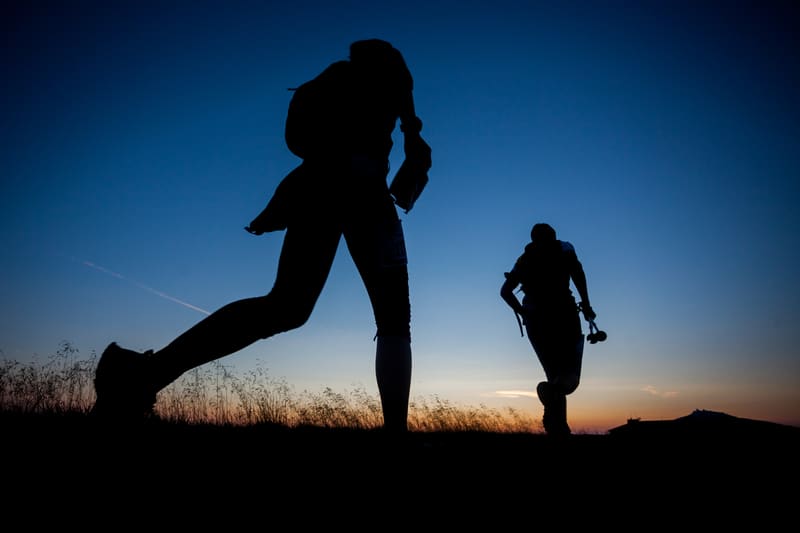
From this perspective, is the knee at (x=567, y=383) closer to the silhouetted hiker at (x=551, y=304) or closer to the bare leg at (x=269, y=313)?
the silhouetted hiker at (x=551, y=304)

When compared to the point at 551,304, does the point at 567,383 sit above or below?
below

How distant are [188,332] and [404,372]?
1037mm

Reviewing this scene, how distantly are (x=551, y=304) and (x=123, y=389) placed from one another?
4256mm

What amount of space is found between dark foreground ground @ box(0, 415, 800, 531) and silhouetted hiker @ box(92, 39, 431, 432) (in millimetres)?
295

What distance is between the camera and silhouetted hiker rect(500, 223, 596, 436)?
5012 mm

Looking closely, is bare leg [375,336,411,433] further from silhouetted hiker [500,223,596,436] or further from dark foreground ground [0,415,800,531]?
silhouetted hiker [500,223,596,436]

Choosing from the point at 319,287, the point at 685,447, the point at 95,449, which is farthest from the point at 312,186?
the point at 685,447

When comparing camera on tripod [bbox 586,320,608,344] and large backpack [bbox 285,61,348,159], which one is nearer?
large backpack [bbox 285,61,348,159]

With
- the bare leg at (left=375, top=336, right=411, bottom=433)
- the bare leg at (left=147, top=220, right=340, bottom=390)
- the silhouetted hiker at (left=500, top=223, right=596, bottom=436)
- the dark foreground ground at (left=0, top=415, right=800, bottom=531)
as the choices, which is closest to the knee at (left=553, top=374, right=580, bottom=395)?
the silhouetted hiker at (left=500, top=223, right=596, bottom=436)

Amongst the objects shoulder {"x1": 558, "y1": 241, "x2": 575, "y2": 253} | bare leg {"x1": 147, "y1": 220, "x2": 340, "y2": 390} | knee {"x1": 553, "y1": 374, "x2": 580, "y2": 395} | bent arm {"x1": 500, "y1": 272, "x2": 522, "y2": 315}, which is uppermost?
shoulder {"x1": 558, "y1": 241, "x2": 575, "y2": 253}

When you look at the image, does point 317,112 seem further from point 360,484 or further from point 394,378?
point 360,484

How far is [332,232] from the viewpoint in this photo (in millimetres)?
2318

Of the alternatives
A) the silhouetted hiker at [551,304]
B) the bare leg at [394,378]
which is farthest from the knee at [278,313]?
the silhouetted hiker at [551,304]

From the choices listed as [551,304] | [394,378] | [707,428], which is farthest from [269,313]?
[707,428]
